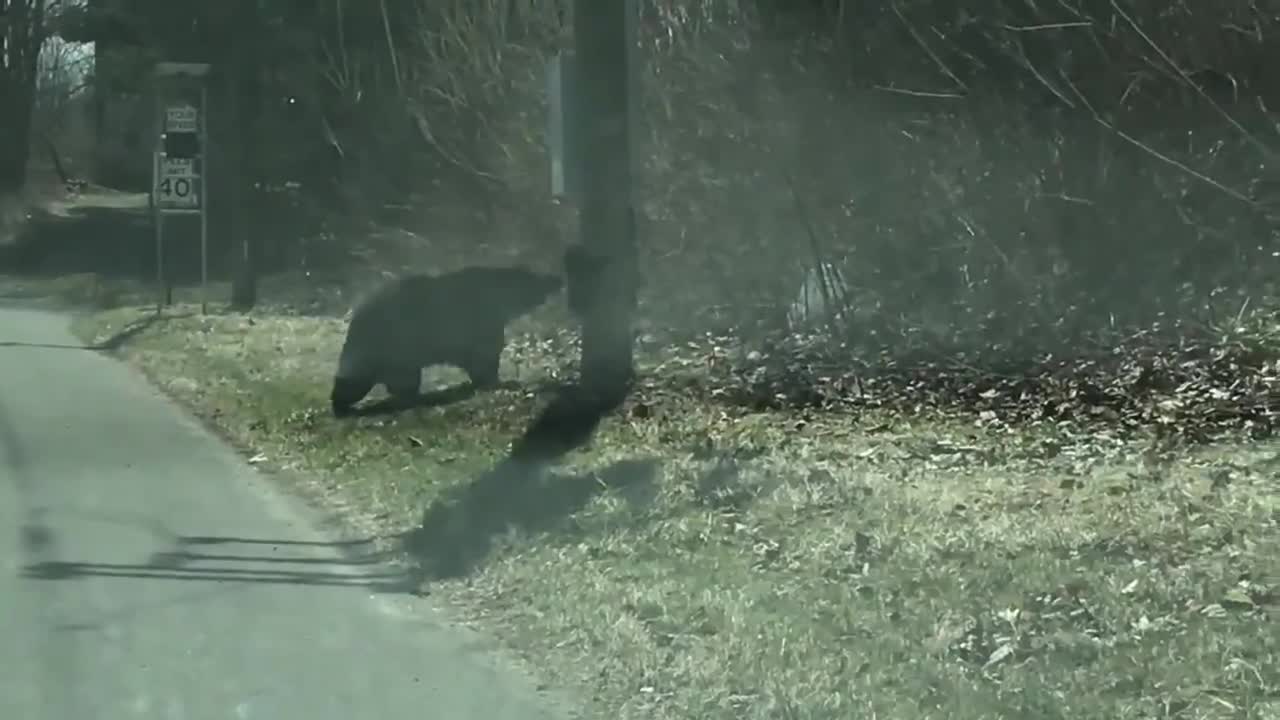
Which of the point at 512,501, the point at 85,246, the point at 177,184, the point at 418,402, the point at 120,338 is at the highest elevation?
the point at 177,184

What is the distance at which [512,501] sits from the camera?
10109 mm

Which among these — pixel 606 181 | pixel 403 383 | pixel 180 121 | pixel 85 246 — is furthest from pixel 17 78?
pixel 606 181

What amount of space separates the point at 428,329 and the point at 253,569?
6.10 metres

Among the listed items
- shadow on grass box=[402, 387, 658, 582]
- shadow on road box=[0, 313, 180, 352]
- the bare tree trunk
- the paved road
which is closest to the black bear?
the paved road

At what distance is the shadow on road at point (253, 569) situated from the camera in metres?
8.62

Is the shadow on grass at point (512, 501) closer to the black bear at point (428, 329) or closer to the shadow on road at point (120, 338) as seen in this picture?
the black bear at point (428, 329)

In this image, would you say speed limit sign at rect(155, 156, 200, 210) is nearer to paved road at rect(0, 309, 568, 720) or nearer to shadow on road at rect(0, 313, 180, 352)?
shadow on road at rect(0, 313, 180, 352)

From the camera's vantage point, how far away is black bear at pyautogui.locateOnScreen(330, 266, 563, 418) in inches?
570

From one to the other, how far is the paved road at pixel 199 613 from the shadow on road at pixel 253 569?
0.6 inches

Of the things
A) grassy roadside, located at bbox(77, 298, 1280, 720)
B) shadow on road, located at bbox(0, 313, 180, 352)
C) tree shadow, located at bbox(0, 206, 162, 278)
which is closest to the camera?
grassy roadside, located at bbox(77, 298, 1280, 720)

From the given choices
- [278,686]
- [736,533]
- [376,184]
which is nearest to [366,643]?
[278,686]

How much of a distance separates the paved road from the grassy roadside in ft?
1.41

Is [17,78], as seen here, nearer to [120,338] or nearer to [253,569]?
[120,338]

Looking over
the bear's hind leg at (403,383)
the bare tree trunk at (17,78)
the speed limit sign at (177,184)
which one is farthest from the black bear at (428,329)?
the bare tree trunk at (17,78)
